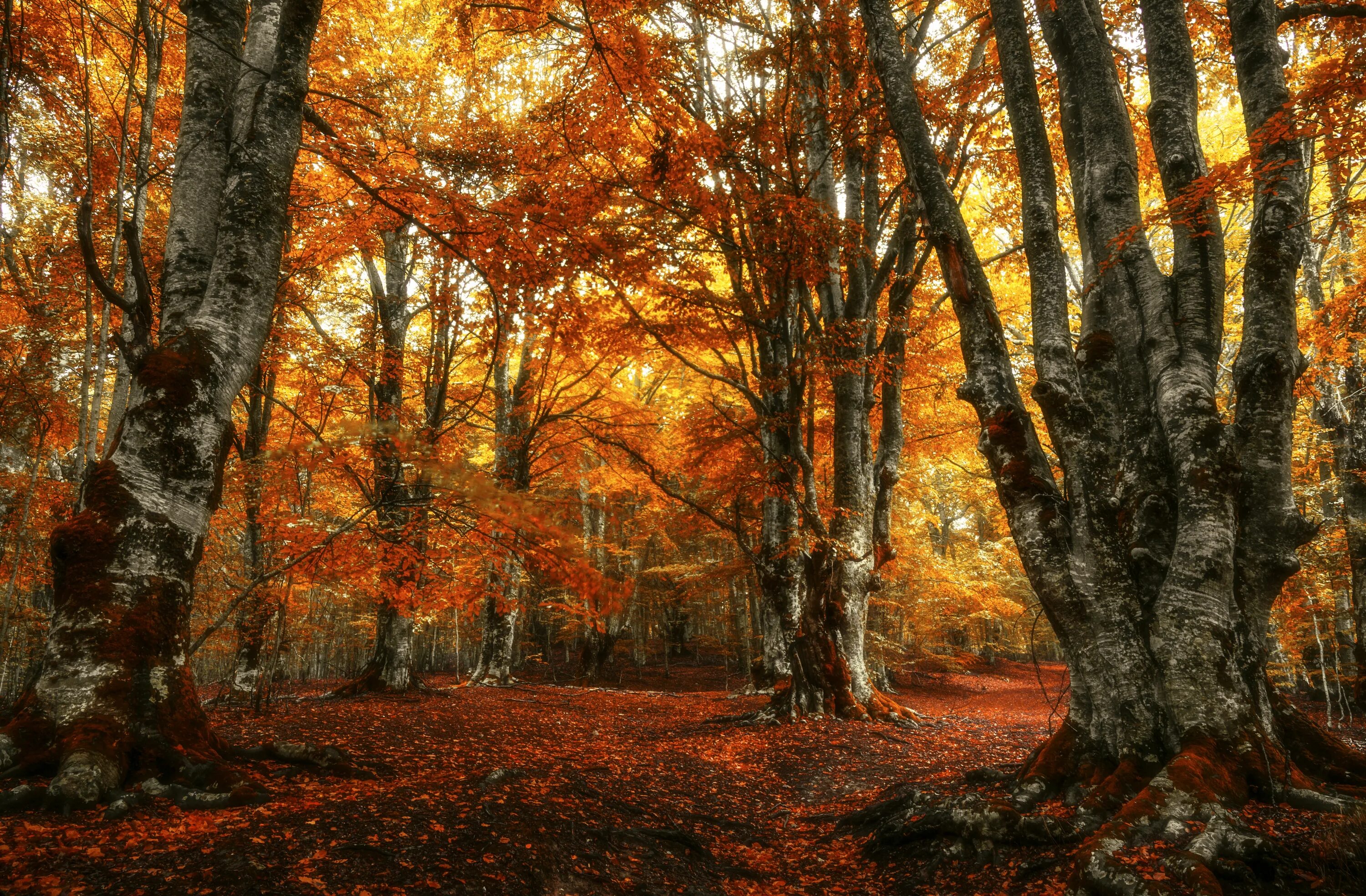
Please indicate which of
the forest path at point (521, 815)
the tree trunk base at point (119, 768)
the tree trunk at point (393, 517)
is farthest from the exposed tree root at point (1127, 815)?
the tree trunk at point (393, 517)

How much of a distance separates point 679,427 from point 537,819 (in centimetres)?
1208

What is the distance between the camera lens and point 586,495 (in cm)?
1914

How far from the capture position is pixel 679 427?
614 inches

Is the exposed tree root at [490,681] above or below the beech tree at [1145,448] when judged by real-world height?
below

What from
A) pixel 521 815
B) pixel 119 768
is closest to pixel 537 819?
pixel 521 815

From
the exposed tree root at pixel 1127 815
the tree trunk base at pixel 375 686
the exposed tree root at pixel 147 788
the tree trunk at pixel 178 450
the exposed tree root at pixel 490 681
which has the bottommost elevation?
the exposed tree root at pixel 490 681

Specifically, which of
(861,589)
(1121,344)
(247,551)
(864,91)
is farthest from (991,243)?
(247,551)

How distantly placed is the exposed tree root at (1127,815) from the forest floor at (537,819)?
199 millimetres

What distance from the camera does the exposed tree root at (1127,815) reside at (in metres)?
2.93

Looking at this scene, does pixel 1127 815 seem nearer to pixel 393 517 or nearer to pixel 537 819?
pixel 537 819

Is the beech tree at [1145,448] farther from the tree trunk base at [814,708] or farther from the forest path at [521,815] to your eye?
the tree trunk base at [814,708]

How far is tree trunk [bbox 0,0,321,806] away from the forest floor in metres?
0.54

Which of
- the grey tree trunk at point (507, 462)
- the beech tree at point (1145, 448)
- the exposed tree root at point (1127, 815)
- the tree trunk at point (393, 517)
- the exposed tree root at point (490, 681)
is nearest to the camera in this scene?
the exposed tree root at point (1127, 815)

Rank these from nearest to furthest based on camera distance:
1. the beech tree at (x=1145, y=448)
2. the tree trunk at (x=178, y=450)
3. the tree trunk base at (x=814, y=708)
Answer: the tree trunk at (x=178, y=450)
the beech tree at (x=1145, y=448)
the tree trunk base at (x=814, y=708)
